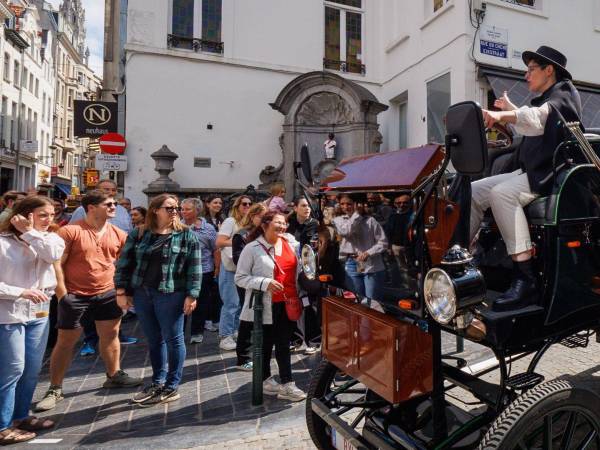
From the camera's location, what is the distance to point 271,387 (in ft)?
14.5

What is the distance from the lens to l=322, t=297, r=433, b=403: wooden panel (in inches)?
89.7

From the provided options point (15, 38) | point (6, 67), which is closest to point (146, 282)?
point (6, 67)

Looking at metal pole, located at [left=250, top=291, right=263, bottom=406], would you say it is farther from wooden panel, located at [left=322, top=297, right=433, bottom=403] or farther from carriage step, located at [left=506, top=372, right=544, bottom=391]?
carriage step, located at [left=506, top=372, right=544, bottom=391]

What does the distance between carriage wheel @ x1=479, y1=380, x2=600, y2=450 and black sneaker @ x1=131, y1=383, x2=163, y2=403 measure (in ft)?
10.2

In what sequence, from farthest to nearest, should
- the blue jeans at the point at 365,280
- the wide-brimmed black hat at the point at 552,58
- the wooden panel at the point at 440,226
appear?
the wide-brimmed black hat at the point at 552,58 → the blue jeans at the point at 365,280 → the wooden panel at the point at 440,226

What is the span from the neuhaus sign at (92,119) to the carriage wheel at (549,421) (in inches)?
511

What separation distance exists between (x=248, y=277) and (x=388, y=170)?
2181 mm

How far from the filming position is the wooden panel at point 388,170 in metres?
2.39

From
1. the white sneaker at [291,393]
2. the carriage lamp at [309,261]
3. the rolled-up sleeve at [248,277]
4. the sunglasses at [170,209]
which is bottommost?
the white sneaker at [291,393]

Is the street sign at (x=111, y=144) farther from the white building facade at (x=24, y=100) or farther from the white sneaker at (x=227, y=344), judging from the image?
the white building facade at (x=24, y=100)

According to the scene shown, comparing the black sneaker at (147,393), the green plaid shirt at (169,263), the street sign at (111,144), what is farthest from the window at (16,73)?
the black sneaker at (147,393)

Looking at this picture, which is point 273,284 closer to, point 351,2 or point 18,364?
point 18,364

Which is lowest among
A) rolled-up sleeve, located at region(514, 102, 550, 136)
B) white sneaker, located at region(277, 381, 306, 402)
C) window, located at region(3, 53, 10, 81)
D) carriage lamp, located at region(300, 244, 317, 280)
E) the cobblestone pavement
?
the cobblestone pavement

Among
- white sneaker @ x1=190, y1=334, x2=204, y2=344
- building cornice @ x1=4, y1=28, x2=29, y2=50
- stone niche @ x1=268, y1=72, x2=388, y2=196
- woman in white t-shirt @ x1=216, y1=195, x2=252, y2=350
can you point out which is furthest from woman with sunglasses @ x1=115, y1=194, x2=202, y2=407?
building cornice @ x1=4, y1=28, x2=29, y2=50
